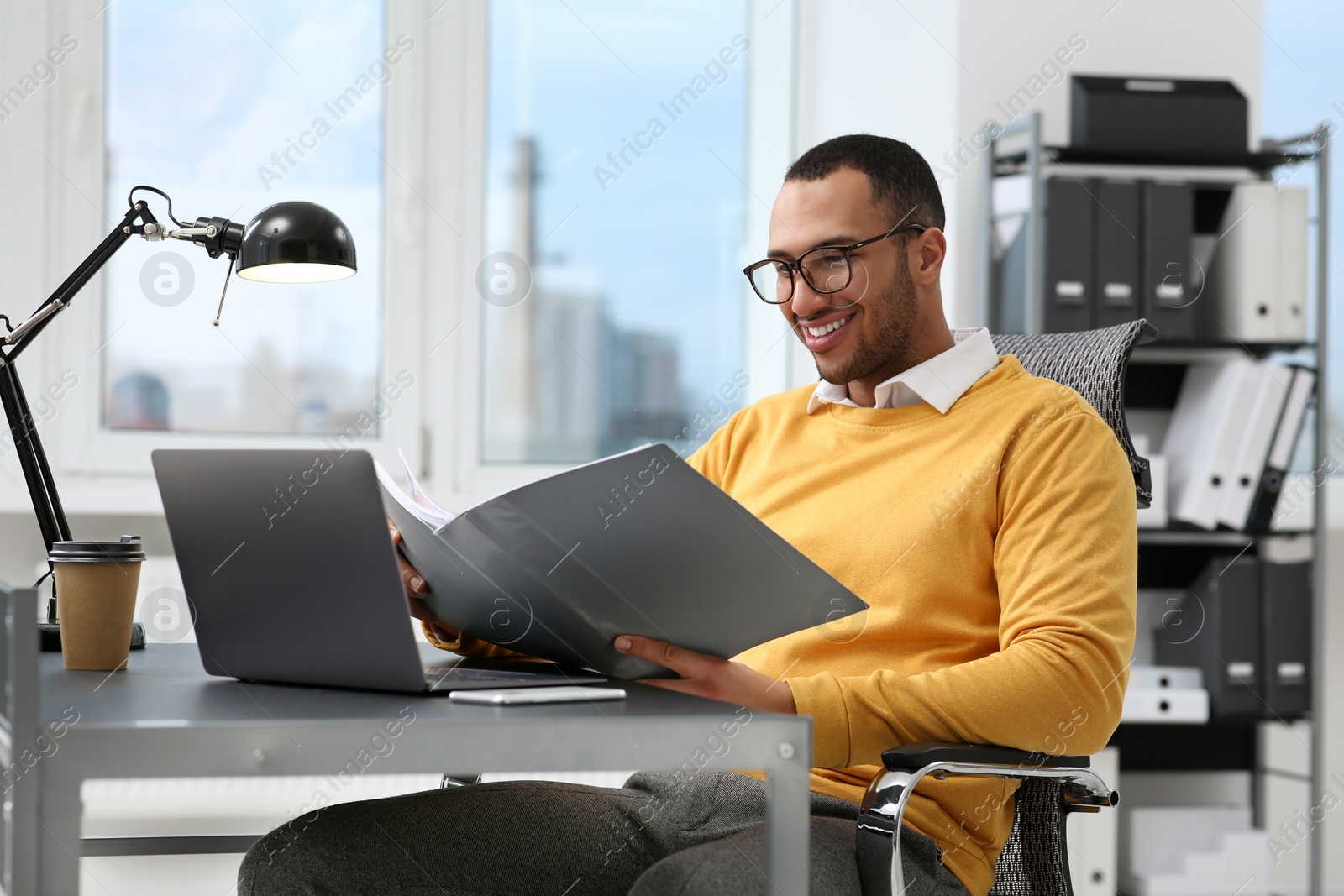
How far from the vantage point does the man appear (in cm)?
103

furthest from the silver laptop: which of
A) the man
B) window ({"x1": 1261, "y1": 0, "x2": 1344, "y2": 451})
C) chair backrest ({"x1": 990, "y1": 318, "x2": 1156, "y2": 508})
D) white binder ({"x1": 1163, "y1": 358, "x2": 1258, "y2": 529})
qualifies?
window ({"x1": 1261, "y1": 0, "x2": 1344, "y2": 451})

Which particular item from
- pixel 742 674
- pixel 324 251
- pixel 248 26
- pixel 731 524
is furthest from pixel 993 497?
pixel 248 26

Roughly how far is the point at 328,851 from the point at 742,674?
1.26 feet

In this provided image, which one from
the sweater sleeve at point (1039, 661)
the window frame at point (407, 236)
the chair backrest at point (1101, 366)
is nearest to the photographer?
the sweater sleeve at point (1039, 661)

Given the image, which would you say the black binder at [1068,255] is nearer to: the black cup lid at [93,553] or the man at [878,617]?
the man at [878,617]

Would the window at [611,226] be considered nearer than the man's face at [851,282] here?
No

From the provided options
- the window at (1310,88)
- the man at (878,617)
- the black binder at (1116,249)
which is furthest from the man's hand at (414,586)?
the window at (1310,88)

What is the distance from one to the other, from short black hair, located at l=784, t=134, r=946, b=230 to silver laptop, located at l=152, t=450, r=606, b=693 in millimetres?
723

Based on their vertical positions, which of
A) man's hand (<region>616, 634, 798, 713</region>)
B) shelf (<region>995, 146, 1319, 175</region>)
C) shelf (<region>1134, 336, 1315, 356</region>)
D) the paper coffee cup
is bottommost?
man's hand (<region>616, 634, 798, 713</region>)

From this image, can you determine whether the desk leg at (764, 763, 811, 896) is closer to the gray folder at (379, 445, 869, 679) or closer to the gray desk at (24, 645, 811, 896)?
the gray desk at (24, 645, 811, 896)

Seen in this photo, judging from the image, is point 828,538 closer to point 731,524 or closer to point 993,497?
point 993,497

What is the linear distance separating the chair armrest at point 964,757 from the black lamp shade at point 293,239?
677 millimetres

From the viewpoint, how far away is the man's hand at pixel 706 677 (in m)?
0.94

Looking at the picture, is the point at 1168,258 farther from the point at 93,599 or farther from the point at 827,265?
the point at 93,599
